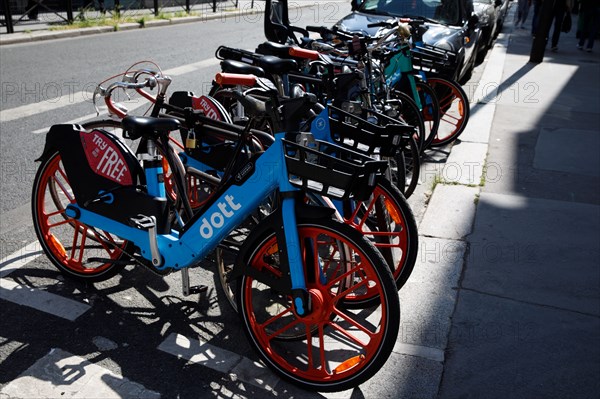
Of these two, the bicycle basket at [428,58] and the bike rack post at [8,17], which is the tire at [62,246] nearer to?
the bicycle basket at [428,58]

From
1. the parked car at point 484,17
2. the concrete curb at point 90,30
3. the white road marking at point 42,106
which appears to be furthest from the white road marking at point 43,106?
the parked car at point 484,17

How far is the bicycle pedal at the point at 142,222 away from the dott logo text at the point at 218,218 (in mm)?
292

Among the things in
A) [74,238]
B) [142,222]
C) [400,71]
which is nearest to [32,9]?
[400,71]

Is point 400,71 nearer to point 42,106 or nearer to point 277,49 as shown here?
point 277,49

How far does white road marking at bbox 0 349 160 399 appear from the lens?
9.87 ft

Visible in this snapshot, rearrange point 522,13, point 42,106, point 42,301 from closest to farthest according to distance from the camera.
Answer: point 42,301
point 42,106
point 522,13

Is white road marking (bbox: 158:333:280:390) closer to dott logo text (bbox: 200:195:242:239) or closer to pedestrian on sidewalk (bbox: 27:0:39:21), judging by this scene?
dott logo text (bbox: 200:195:242:239)

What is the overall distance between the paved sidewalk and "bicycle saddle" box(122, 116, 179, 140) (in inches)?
76.9

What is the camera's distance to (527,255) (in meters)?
4.84

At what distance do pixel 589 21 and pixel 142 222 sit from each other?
15.9 meters

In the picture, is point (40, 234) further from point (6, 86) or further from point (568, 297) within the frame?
point (6, 86)

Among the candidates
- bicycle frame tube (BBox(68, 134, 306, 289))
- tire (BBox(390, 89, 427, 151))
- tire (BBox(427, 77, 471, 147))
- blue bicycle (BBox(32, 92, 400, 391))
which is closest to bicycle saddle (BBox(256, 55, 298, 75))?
blue bicycle (BBox(32, 92, 400, 391))

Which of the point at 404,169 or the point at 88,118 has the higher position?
the point at 404,169

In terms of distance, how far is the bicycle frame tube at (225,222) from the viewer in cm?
303
